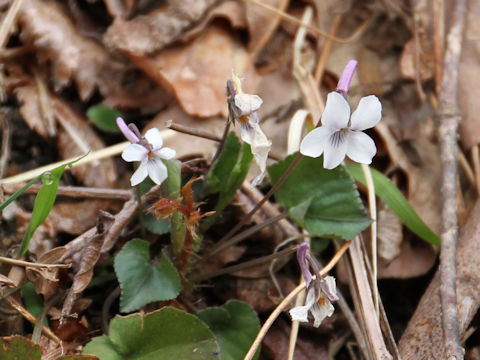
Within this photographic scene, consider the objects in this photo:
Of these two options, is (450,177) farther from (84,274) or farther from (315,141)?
(84,274)

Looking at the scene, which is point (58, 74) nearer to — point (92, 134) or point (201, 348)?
point (92, 134)

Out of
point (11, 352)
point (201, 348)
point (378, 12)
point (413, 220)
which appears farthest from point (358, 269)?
point (378, 12)

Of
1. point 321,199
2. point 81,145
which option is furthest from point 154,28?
point 321,199

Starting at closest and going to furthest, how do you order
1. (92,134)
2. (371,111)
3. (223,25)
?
(371,111) < (92,134) < (223,25)

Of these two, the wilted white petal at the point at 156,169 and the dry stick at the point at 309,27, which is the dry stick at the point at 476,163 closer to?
the dry stick at the point at 309,27

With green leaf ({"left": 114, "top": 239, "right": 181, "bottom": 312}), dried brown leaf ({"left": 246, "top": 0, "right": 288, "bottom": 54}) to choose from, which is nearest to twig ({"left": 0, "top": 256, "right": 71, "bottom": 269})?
green leaf ({"left": 114, "top": 239, "right": 181, "bottom": 312})

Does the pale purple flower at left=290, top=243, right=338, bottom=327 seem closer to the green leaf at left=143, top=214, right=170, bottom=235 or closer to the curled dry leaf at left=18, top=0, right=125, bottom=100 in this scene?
the green leaf at left=143, top=214, right=170, bottom=235

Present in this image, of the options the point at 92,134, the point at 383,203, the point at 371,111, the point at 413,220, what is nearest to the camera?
the point at 371,111
